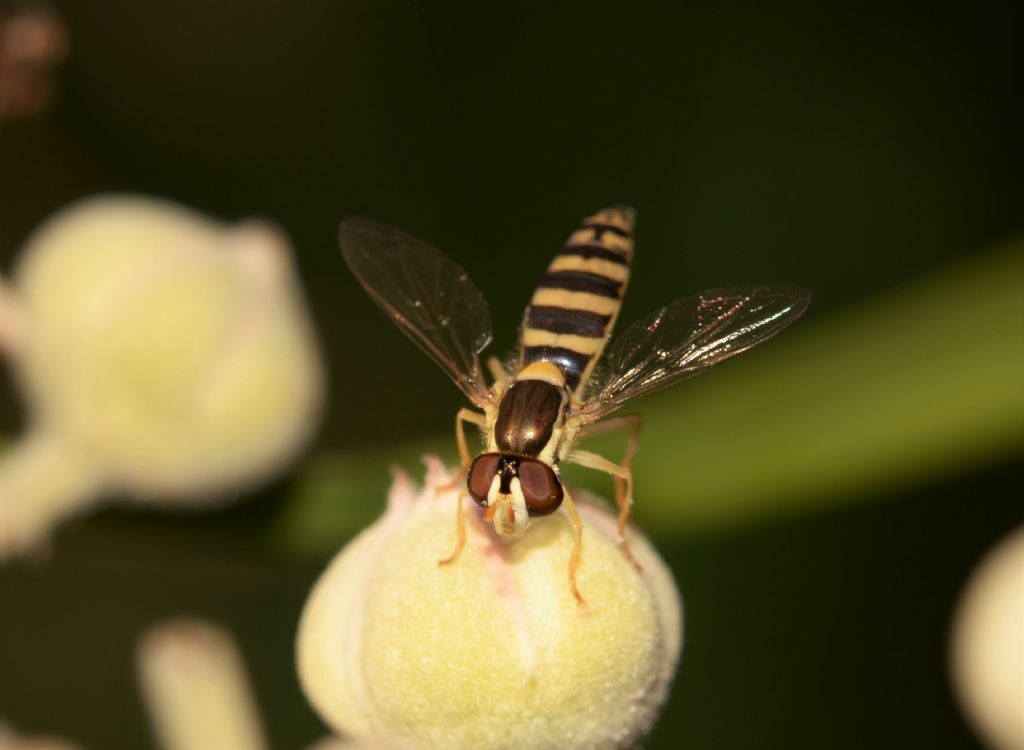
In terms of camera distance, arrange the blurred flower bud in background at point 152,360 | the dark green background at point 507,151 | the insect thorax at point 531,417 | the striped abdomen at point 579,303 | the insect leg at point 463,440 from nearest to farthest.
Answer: the insect leg at point 463,440 → the insect thorax at point 531,417 → the striped abdomen at point 579,303 → the blurred flower bud in background at point 152,360 → the dark green background at point 507,151

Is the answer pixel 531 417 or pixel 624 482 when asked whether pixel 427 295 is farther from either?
pixel 624 482

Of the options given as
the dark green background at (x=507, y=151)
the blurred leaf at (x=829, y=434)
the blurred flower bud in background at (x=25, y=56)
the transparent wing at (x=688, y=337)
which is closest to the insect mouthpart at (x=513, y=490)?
the transparent wing at (x=688, y=337)

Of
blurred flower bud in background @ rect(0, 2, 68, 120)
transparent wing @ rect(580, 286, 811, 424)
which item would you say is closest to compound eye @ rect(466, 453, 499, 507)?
transparent wing @ rect(580, 286, 811, 424)

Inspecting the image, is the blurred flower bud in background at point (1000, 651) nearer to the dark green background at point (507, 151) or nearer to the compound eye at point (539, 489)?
the compound eye at point (539, 489)

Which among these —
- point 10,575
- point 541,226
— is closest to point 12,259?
point 10,575

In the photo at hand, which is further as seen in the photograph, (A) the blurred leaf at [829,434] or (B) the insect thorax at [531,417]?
(A) the blurred leaf at [829,434]

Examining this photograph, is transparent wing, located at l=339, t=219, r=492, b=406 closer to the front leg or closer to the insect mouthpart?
the front leg
